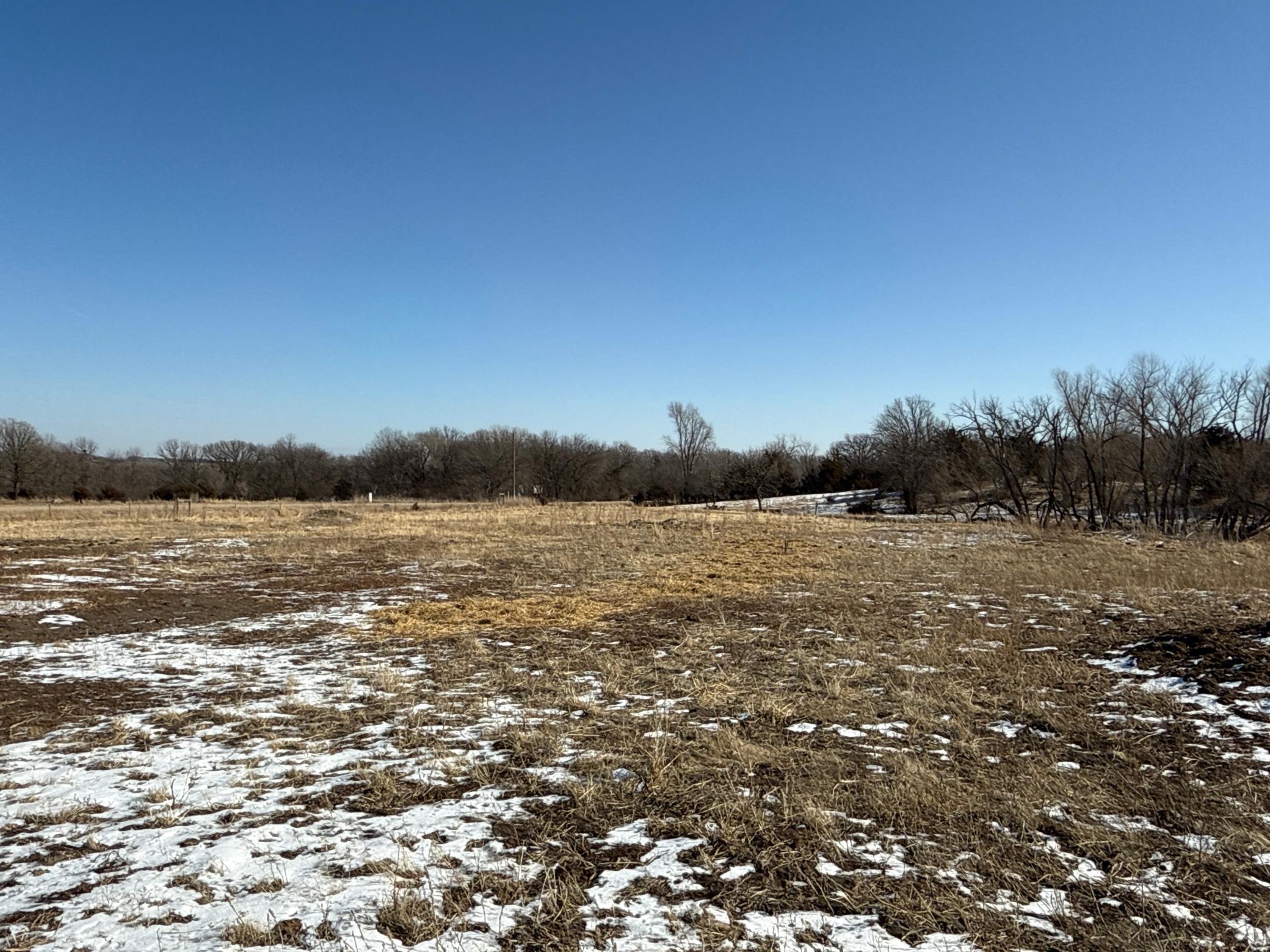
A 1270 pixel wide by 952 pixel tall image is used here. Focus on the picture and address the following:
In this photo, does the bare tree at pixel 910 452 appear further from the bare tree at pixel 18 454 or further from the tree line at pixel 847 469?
the bare tree at pixel 18 454

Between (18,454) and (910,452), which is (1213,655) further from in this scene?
(18,454)

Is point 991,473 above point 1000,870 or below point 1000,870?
above

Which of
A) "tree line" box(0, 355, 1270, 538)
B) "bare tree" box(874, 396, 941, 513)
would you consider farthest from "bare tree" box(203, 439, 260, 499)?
"bare tree" box(874, 396, 941, 513)

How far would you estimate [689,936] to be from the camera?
115 inches

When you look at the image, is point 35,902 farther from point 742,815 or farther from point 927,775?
point 927,775

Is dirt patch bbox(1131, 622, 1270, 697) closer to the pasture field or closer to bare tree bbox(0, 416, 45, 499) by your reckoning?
the pasture field

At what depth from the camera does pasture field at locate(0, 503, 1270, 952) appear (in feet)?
10.0

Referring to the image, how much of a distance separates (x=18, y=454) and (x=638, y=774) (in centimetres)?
7578

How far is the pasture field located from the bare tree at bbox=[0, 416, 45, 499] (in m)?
63.9

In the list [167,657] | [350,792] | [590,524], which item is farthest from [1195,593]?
[590,524]

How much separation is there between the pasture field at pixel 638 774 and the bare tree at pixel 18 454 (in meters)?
63.9

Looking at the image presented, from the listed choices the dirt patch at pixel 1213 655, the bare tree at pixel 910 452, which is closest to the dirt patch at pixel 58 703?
the dirt patch at pixel 1213 655

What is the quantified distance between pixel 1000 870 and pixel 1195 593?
35.4 feet

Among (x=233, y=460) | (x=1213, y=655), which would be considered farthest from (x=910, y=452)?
(x=233, y=460)
